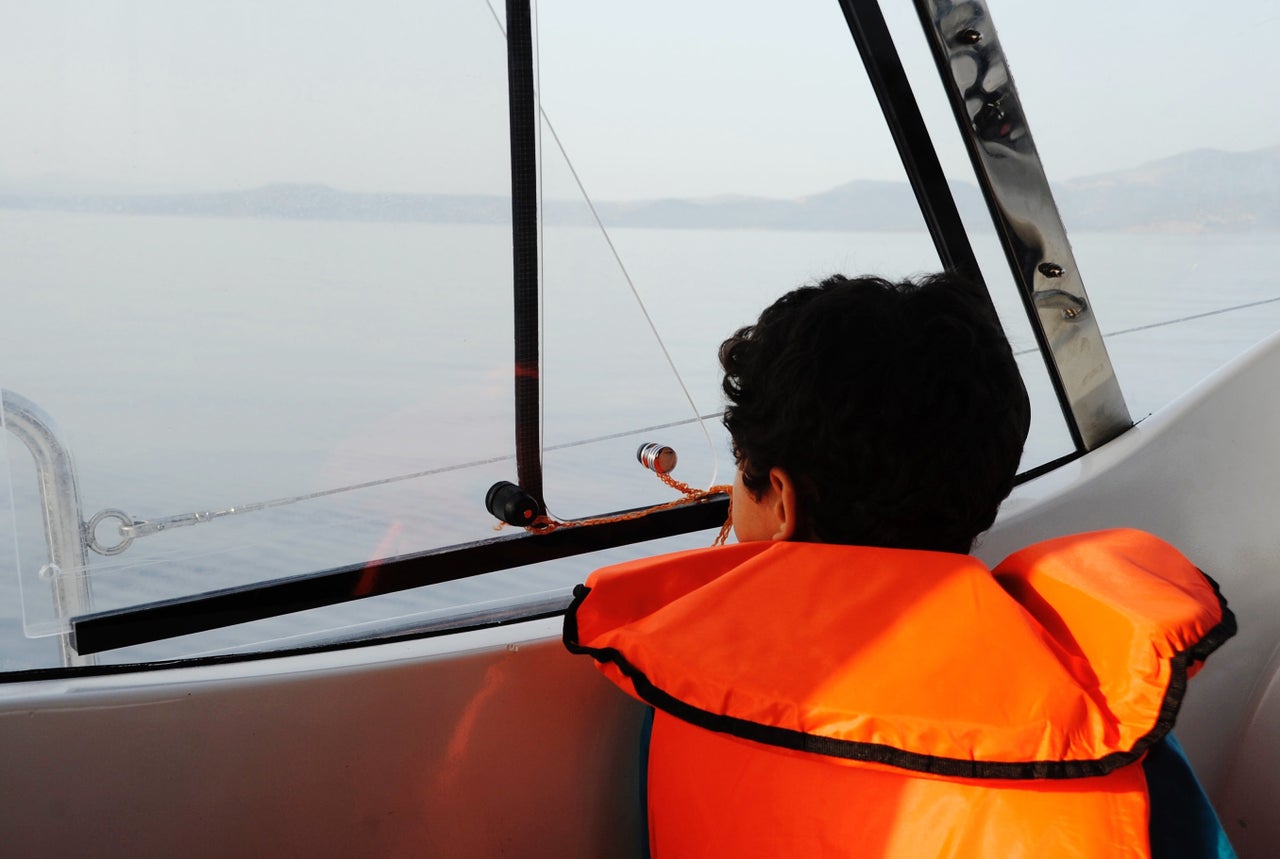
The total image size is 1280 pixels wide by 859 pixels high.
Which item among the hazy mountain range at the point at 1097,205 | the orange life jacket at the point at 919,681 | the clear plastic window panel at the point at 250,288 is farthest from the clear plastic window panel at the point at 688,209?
the orange life jacket at the point at 919,681

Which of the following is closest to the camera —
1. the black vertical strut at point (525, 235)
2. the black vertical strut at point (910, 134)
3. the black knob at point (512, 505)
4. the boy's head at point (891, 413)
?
the boy's head at point (891, 413)

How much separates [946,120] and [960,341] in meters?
1.09

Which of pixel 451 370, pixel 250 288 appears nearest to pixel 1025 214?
pixel 451 370

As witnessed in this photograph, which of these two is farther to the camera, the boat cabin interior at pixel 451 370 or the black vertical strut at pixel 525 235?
the black vertical strut at pixel 525 235

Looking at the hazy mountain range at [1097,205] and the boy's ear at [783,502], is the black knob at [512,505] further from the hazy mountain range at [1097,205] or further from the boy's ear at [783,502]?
the boy's ear at [783,502]

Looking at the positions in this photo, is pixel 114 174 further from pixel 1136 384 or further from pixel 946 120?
pixel 1136 384

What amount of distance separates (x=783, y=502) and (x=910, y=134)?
3.57 feet

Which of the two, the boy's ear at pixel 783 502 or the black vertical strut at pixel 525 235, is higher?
the black vertical strut at pixel 525 235

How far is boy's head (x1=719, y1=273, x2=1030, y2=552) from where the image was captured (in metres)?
0.89

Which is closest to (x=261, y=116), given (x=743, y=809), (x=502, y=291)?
(x=502, y=291)

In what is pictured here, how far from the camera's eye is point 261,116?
1.20 m

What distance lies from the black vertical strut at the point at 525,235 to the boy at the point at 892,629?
0.46 m

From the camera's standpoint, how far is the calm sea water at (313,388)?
1138 millimetres

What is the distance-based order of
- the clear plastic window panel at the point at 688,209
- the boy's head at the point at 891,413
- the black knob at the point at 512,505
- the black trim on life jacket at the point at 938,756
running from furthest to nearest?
the clear plastic window panel at the point at 688,209 → the black knob at the point at 512,505 → the boy's head at the point at 891,413 → the black trim on life jacket at the point at 938,756
